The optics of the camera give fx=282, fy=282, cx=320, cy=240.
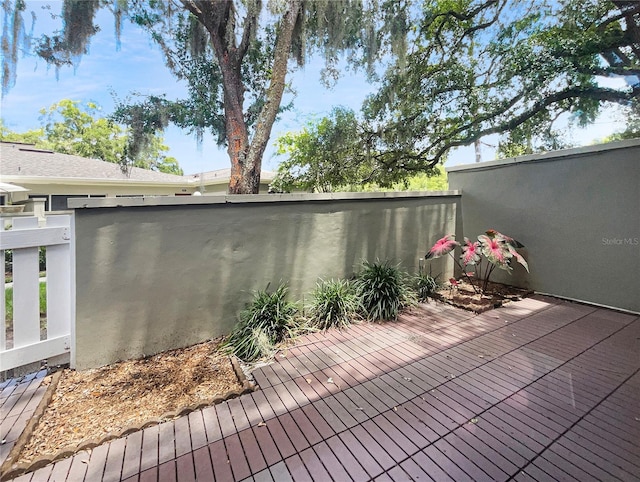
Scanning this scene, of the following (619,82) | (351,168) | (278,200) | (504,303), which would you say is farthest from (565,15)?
(278,200)

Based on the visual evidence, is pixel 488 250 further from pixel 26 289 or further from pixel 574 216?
pixel 26 289

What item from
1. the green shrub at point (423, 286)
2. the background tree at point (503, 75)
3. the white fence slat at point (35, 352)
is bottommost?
the white fence slat at point (35, 352)

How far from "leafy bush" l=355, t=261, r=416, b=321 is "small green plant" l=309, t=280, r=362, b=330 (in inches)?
5.7

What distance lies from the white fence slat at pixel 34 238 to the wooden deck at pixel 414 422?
159 centimetres

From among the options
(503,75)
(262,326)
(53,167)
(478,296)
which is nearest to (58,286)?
(262,326)

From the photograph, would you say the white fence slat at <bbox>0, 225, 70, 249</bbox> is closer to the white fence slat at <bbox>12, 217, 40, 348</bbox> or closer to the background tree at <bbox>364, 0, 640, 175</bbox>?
A: the white fence slat at <bbox>12, 217, 40, 348</bbox>

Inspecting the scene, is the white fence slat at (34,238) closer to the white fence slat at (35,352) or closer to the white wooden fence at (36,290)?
the white wooden fence at (36,290)

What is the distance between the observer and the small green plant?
3340 mm

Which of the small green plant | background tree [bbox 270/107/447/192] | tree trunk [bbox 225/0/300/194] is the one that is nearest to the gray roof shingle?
tree trunk [bbox 225/0/300/194]

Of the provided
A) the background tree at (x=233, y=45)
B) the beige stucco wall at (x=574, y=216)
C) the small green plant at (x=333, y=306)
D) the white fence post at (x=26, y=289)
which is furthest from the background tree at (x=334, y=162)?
the white fence post at (x=26, y=289)

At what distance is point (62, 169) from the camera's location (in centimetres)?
797

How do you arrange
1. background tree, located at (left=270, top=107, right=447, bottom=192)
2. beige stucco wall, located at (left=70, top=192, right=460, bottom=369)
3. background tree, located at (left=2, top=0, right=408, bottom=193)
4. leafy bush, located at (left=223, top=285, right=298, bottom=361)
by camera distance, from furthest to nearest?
background tree, located at (left=270, top=107, right=447, bottom=192)
background tree, located at (left=2, top=0, right=408, bottom=193)
leafy bush, located at (left=223, top=285, right=298, bottom=361)
beige stucco wall, located at (left=70, top=192, right=460, bottom=369)

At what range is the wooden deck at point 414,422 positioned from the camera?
1.43 m

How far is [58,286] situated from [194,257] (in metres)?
1.07
